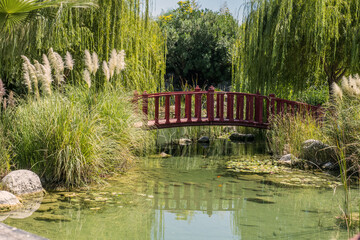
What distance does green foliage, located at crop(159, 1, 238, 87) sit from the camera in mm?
23234

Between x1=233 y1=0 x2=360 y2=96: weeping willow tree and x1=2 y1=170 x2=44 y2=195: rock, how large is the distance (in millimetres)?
7149

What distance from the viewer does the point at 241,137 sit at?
14336mm

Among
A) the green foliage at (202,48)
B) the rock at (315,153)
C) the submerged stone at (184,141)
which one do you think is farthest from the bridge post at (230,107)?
the green foliage at (202,48)

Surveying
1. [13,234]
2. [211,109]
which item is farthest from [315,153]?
[13,234]

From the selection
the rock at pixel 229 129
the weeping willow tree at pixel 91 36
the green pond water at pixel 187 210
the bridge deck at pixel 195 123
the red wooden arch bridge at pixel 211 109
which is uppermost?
the weeping willow tree at pixel 91 36

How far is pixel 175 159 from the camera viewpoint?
10.3 meters

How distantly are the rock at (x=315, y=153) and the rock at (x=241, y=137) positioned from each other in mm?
4924

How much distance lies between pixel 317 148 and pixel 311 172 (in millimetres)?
576

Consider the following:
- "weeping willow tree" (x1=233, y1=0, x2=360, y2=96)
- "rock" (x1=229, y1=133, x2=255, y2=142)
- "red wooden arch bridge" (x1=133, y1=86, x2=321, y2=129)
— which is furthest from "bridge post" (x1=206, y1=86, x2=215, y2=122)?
"rock" (x1=229, y1=133, x2=255, y2=142)

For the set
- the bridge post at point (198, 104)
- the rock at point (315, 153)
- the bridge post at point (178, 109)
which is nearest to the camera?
the rock at point (315, 153)

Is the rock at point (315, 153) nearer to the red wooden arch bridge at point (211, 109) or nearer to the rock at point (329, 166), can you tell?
the rock at point (329, 166)

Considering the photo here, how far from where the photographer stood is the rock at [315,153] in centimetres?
904

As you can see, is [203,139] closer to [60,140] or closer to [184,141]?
[184,141]

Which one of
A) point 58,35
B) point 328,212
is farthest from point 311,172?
point 58,35
